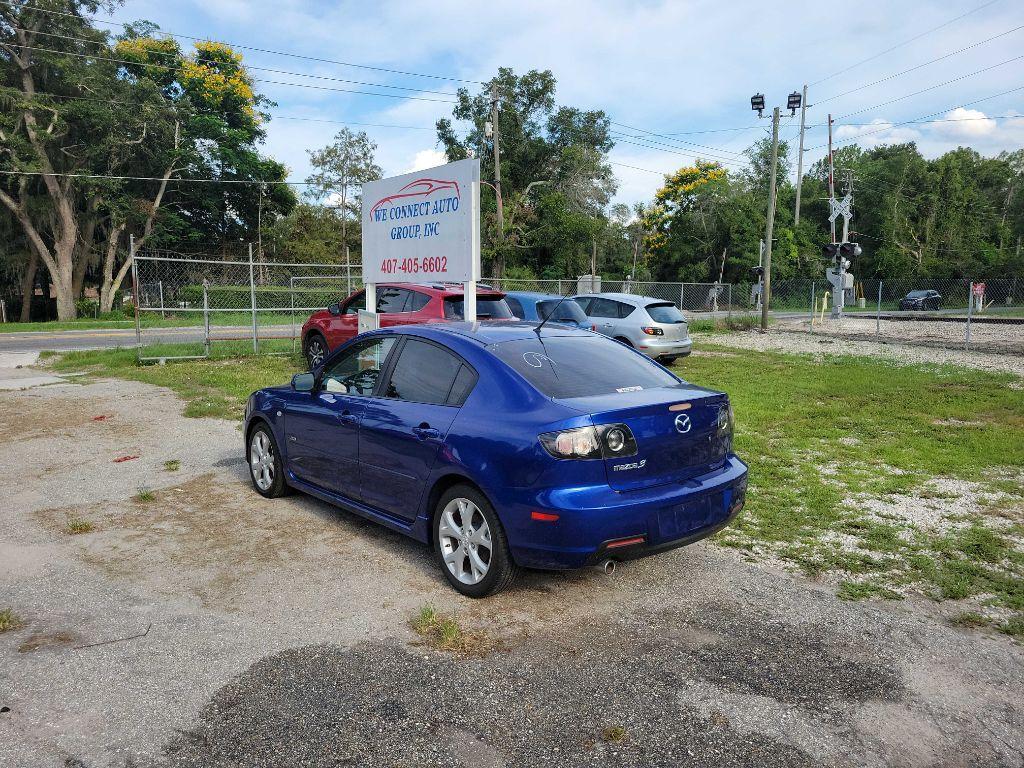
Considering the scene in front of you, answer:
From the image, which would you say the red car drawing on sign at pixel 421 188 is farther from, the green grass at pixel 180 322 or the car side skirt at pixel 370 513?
the green grass at pixel 180 322

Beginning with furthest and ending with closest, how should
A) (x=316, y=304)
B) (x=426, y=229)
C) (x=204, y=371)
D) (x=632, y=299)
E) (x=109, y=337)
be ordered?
(x=109, y=337) < (x=316, y=304) < (x=632, y=299) < (x=204, y=371) < (x=426, y=229)

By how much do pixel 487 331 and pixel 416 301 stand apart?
6.99m

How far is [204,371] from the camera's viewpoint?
14.0m

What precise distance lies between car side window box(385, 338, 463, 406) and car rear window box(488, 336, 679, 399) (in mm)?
328

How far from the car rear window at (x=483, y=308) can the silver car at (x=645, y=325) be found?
14.1 feet

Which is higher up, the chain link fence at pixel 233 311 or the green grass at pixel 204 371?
the chain link fence at pixel 233 311

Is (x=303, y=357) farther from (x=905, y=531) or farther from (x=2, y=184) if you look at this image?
(x=2, y=184)

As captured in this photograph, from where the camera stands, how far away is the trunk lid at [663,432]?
12.8 ft

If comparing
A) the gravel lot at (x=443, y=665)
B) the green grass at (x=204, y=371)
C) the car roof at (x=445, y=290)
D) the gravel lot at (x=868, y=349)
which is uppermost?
the car roof at (x=445, y=290)

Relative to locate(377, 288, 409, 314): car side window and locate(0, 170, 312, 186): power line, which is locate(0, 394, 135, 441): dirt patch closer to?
locate(377, 288, 409, 314): car side window

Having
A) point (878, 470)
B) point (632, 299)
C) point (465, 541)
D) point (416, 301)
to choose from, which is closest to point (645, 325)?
point (632, 299)

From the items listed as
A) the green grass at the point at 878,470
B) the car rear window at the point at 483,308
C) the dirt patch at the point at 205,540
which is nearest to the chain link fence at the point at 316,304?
the car rear window at the point at 483,308

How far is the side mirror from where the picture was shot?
566 cm

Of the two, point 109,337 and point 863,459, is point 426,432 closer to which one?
point 863,459
